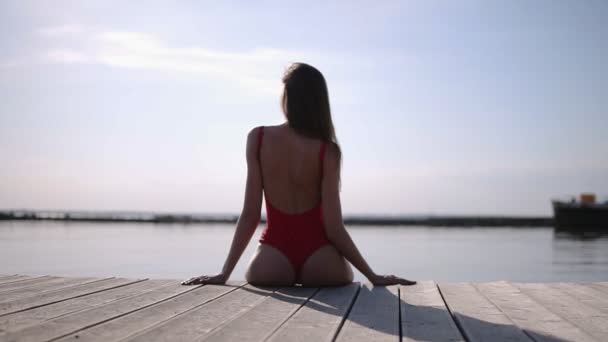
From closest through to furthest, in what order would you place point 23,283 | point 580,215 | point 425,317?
point 425,317 < point 23,283 < point 580,215

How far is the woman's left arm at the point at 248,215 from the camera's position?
10.6ft

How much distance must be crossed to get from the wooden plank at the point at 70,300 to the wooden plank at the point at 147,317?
10.8 inches

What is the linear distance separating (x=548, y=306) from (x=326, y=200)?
48.5 inches

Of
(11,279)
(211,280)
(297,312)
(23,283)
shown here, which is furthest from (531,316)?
(11,279)

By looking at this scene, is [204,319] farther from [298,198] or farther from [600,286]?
[600,286]

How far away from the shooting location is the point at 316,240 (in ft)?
10.4

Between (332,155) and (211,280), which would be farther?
(211,280)

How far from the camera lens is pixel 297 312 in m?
2.39

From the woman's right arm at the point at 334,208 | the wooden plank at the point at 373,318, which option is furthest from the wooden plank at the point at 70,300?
the wooden plank at the point at 373,318

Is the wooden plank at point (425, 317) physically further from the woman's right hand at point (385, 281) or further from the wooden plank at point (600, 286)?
the wooden plank at point (600, 286)

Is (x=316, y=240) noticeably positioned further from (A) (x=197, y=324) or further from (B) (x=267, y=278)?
(A) (x=197, y=324)

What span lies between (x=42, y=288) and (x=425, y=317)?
205 cm

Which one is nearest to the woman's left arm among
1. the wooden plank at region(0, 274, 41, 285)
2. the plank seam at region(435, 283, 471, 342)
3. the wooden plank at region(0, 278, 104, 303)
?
the wooden plank at region(0, 278, 104, 303)

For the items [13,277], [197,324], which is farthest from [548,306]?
[13,277]
